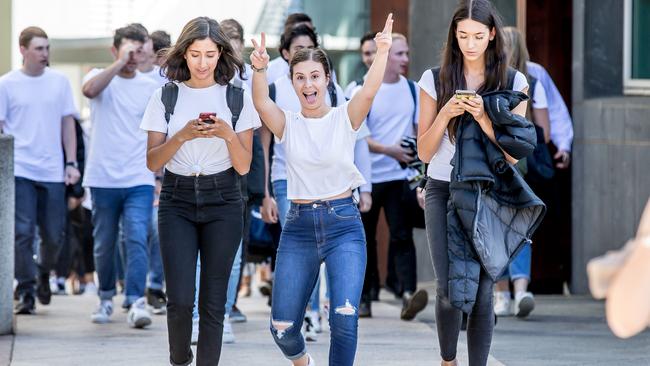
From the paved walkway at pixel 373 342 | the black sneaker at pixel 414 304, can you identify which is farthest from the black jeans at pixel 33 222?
the black sneaker at pixel 414 304

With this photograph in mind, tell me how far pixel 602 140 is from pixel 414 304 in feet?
8.87

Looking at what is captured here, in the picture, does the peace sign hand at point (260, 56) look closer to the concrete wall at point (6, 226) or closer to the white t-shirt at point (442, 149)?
the white t-shirt at point (442, 149)

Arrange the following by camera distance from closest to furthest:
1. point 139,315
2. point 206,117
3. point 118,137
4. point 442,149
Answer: point 206,117 → point 442,149 → point 139,315 → point 118,137

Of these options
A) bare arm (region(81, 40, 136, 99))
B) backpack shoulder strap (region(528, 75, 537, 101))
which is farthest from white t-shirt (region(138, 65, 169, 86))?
backpack shoulder strap (region(528, 75, 537, 101))

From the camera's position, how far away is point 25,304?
9.77m

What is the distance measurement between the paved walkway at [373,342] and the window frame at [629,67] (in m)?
2.09

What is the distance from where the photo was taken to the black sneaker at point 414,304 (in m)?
9.23

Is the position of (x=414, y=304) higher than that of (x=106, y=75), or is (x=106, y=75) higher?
(x=106, y=75)

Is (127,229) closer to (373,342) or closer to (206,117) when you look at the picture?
(373,342)

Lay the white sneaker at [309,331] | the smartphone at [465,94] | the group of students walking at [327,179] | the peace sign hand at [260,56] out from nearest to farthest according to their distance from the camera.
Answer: the smartphone at [465,94] → the group of students walking at [327,179] → the peace sign hand at [260,56] → the white sneaker at [309,331]

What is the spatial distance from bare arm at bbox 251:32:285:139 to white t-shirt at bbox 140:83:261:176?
0.12 meters

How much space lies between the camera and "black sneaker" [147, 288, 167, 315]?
1022cm

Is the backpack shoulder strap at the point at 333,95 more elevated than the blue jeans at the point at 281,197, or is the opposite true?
the backpack shoulder strap at the point at 333,95

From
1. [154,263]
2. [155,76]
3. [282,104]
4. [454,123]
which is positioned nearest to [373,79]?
[454,123]
